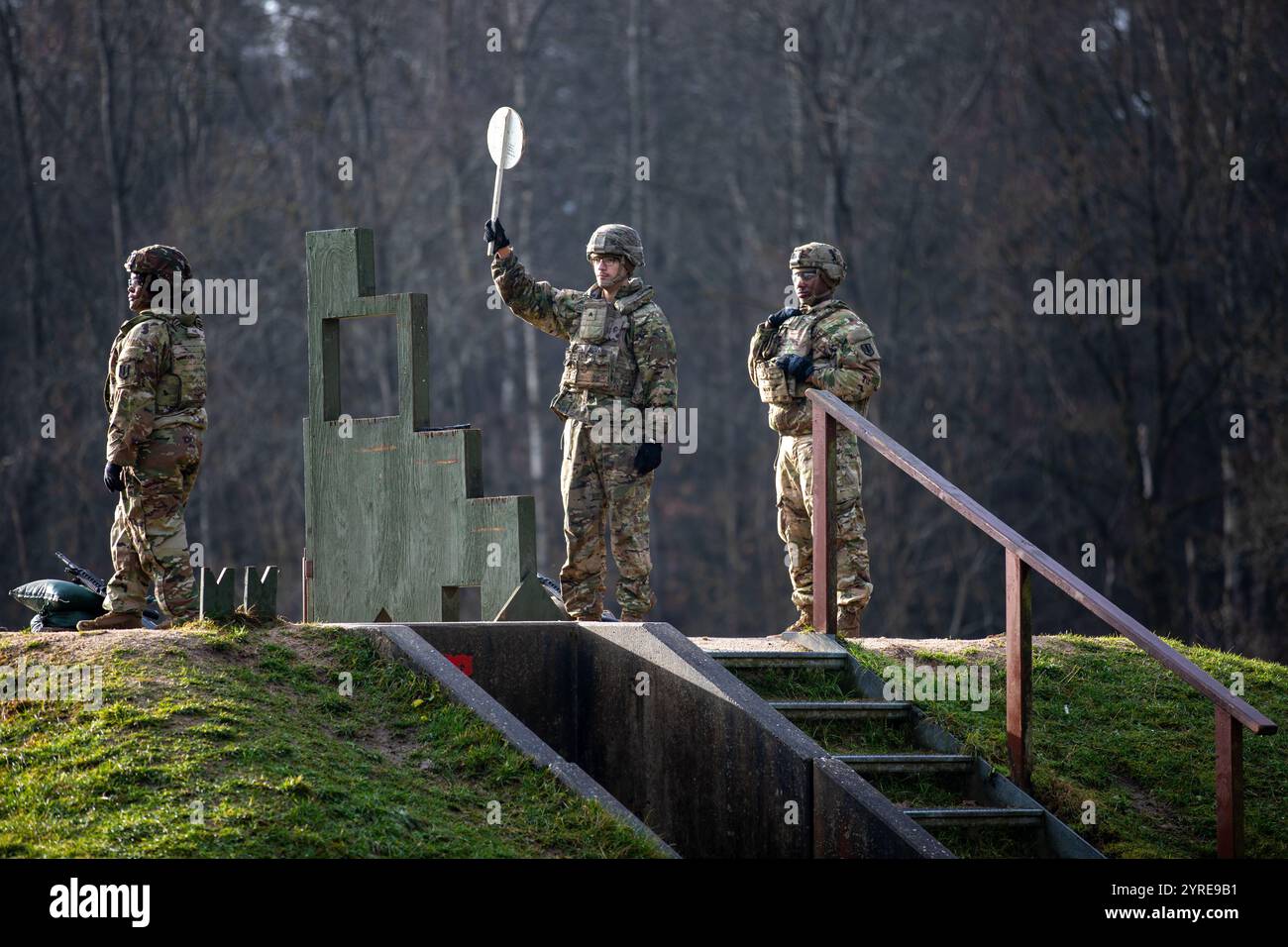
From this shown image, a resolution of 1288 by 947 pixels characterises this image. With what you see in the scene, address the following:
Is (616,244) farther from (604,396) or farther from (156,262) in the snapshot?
(156,262)

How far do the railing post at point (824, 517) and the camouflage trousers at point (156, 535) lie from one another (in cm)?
341

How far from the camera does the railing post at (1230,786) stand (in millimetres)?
8094

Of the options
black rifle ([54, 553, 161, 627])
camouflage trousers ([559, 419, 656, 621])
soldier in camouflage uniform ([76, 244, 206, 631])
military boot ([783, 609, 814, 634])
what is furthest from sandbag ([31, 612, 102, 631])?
military boot ([783, 609, 814, 634])

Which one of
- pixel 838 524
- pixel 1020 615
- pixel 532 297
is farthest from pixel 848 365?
pixel 1020 615

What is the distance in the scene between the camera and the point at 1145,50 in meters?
29.0

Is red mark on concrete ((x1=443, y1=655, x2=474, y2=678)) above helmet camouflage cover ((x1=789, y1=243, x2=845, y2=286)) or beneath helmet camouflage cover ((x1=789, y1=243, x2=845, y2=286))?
beneath

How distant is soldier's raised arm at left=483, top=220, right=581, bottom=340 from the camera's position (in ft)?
37.8

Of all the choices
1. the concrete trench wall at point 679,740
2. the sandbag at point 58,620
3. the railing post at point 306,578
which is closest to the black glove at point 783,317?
the concrete trench wall at point 679,740

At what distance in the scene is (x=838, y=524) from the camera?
38.0 feet

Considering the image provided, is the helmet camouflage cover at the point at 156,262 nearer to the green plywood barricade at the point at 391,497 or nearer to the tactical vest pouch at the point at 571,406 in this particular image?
the green plywood barricade at the point at 391,497

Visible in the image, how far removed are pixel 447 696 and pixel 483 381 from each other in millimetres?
26350

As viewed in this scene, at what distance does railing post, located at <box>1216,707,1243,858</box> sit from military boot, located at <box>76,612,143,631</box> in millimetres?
5751

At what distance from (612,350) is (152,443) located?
268 cm

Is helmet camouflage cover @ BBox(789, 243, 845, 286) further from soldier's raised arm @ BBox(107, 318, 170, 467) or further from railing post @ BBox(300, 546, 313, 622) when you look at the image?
soldier's raised arm @ BBox(107, 318, 170, 467)
